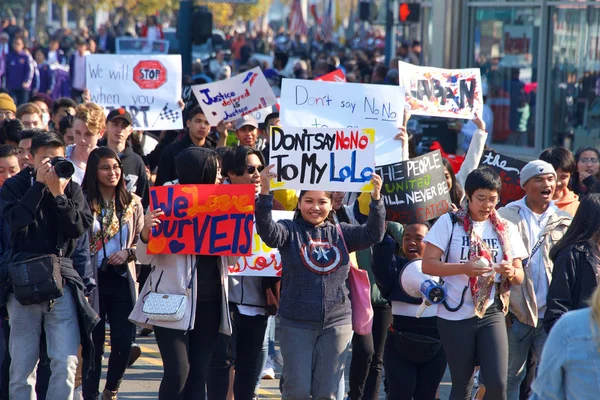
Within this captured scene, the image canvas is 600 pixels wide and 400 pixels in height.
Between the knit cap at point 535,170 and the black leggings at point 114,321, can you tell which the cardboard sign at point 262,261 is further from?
the knit cap at point 535,170

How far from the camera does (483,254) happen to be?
228 inches

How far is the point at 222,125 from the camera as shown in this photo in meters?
9.66

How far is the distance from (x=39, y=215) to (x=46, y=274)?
0.34 meters

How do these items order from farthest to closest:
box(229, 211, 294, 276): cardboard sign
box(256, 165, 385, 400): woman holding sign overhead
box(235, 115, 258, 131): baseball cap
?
box(235, 115, 258, 131): baseball cap
box(229, 211, 294, 276): cardboard sign
box(256, 165, 385, 400): woman holding sign overhead

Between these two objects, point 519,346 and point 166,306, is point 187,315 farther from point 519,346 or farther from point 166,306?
point 519,346

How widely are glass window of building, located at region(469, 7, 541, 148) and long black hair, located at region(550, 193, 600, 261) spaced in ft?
32.7

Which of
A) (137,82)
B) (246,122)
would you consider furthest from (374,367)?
(137,82)

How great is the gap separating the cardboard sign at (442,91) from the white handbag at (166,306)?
3.29 m

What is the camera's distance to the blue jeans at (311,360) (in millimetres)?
5695

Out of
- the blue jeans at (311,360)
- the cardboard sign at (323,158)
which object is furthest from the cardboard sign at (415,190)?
the blue jeans at (311,360)

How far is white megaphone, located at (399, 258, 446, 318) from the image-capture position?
5781mm

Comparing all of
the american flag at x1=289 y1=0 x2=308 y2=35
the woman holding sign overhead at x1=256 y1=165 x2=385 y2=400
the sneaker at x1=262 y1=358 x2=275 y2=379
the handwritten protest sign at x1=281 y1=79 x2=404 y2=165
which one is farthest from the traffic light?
the american flag at x1=289 y1=0 x2=308 y2=35

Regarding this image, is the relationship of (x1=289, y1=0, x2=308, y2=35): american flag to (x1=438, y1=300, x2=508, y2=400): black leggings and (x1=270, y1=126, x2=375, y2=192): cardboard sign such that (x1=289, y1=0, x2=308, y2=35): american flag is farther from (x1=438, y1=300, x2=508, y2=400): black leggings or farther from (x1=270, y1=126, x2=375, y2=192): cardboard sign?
(x1=438, y1=300, x2=508, y2=400): black leggings

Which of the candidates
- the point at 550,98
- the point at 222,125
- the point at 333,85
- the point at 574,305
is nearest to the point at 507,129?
the point at 550,98
